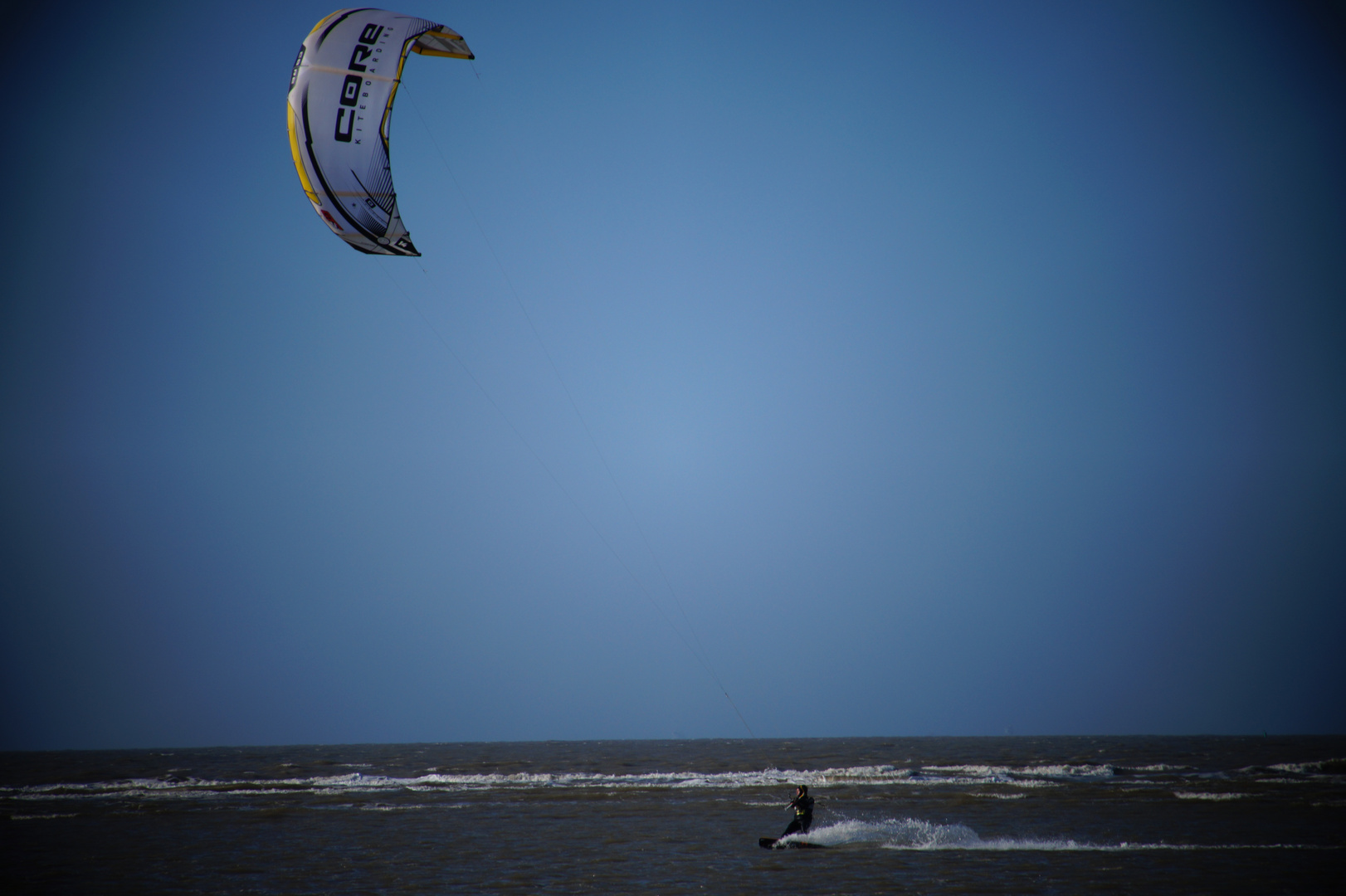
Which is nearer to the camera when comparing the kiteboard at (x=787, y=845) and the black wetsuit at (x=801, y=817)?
the kiteboard at (x=787, y=845)

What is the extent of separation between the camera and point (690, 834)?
1828cm

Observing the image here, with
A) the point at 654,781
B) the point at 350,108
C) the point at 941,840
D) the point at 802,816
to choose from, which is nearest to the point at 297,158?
the point at 350,108

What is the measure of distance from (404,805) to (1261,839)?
22.9m

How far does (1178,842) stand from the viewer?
16656mm

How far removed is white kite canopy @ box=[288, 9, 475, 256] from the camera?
12797 millimetres

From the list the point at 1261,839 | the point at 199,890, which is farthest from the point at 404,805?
the point at 1261,839

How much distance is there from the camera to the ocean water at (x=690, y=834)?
13.6 meters

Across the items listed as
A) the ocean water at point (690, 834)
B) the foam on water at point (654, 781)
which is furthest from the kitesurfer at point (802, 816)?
the foam on water at point (654, 781)

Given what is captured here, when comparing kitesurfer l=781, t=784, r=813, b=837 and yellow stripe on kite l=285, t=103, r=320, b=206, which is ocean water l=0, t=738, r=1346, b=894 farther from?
yellow stripe on kite l=285, t=103, r=320, b=206

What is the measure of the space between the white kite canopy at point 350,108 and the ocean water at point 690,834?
38.1 ft

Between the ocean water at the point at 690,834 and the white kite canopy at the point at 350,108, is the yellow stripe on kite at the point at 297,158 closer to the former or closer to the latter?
the white kite canopy at the point at 350,108

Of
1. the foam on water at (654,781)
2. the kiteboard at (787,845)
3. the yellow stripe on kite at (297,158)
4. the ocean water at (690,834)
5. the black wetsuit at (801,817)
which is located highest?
the yellow stripe on kite at (297,158)

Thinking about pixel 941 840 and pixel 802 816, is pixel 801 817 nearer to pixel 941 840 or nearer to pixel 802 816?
pixel 802 816

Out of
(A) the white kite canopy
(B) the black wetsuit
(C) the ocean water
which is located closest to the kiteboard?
(B) the black wetsuit
